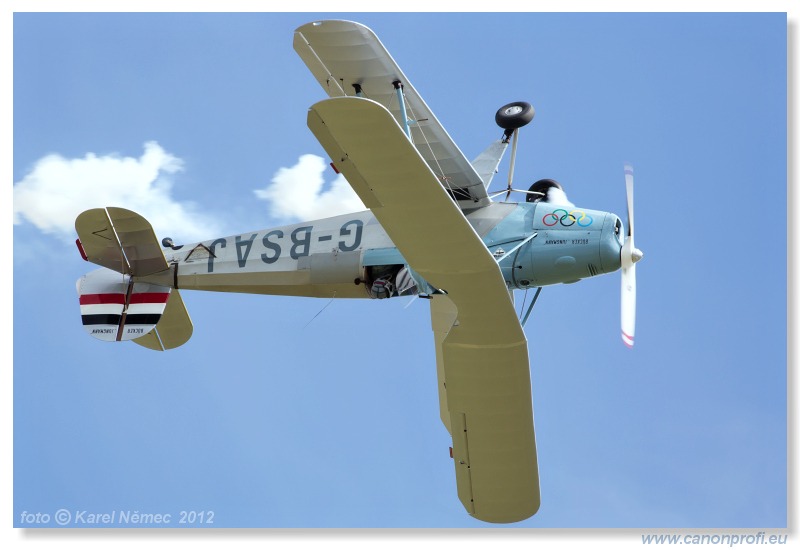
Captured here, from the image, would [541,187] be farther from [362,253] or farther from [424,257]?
[424,257]

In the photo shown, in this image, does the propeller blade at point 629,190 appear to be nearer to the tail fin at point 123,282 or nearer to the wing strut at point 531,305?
the wing strut at point 531,305

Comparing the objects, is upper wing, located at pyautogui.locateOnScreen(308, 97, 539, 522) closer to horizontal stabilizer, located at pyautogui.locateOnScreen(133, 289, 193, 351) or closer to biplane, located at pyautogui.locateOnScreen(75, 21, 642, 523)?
biplane, located at pyautogui.locateOnScreen(75, 21, 642, 523)

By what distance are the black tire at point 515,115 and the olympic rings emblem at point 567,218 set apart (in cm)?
187

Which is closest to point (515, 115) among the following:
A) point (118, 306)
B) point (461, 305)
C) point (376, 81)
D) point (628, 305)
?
point (376, 81)

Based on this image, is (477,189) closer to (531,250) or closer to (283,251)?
(531,250)

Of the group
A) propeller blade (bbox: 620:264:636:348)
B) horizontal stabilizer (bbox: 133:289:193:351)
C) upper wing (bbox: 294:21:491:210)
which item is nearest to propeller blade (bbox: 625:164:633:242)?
propeller blade (bbox: 620:264:636:348)

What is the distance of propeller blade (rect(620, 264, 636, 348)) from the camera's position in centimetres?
1276

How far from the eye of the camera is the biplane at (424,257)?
10469 mm

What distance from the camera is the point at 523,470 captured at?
43.4 feet

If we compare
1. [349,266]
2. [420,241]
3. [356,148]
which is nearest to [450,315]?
[349,266]

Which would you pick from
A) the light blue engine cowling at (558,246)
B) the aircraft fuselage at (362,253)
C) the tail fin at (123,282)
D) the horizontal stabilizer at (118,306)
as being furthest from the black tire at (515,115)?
the horizontal stabilizer at (118,306)

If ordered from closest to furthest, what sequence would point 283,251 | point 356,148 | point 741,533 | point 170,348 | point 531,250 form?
1. point 356,148
2. point 741,533
3. point 531,250
4. point 283,251
5. point 170,348

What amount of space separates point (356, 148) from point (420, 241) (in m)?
1.27

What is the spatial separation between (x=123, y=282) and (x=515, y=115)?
6149 millimetres
